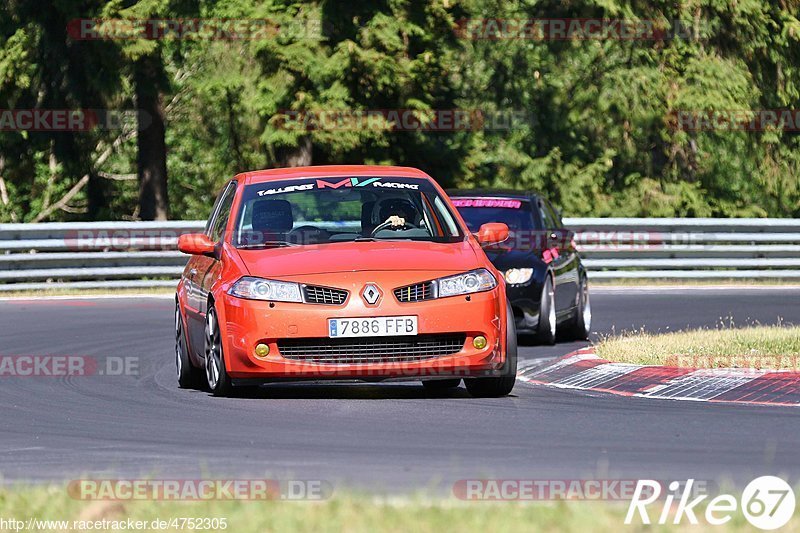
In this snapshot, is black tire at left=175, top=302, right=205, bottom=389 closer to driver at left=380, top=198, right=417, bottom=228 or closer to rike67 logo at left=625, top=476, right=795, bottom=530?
driver at left=380, top=198, right=417, bottom=228

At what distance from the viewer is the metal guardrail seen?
25719mm

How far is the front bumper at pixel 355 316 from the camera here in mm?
10711

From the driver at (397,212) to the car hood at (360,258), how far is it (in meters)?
0.46

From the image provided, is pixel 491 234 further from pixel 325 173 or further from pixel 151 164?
pixel 151 164

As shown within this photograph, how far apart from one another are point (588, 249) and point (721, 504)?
20924 mm

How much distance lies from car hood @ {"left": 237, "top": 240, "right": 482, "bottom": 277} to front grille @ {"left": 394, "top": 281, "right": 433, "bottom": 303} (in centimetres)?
13

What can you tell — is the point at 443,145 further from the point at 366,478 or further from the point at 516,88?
the point at 366,478

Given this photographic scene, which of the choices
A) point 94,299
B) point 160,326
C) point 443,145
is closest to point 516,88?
point 443,145

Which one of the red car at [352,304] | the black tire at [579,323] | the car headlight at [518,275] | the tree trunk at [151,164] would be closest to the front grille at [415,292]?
the red car at [352,304]

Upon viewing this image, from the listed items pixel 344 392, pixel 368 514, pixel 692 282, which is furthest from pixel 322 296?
pixel 692 282

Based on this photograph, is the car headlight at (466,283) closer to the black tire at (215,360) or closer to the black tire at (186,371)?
the black tire at (215,360)

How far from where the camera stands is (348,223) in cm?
1222

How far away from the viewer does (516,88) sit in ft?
141

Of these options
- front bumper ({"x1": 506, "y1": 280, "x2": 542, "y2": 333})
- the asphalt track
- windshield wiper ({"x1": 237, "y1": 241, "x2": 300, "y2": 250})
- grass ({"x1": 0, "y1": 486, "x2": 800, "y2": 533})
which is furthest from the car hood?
front bumper ({"x1": 506, "y1": 280, "x2": 542, "y2": 333})
